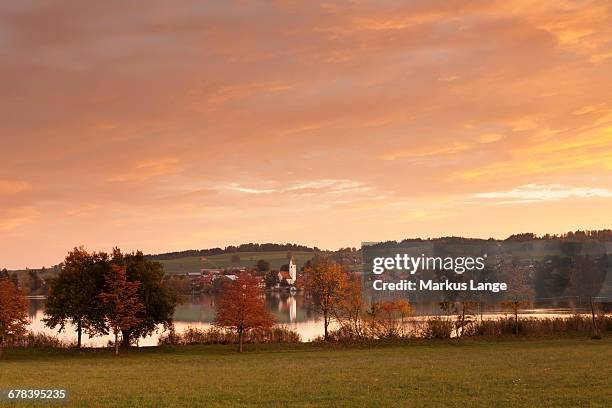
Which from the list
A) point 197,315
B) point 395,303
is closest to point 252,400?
point 395,303

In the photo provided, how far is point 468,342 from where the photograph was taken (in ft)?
190

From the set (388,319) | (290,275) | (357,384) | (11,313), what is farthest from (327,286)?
(290,275)

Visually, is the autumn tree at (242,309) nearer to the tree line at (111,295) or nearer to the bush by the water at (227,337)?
the bush by the water at (227,337)

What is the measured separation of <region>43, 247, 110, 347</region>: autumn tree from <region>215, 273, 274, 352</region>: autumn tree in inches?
Result: 453

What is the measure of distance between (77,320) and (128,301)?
21.9ft

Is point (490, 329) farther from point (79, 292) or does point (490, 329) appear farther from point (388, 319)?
point (79, 292)

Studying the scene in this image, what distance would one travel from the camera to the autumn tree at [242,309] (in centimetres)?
5750

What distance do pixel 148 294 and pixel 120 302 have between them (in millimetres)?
4568

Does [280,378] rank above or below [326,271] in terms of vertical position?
below

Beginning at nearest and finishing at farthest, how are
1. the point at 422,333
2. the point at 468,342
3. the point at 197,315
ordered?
the point at 468,342 < the point at 422,333 < the point at 197,315

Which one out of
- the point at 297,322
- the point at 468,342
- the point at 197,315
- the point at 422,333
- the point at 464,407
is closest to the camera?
the point at 464,407

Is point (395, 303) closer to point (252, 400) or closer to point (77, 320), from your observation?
point (77, 320)

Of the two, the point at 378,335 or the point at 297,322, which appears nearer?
the point at 378,335

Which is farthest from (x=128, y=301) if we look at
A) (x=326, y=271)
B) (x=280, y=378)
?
(x=280, y=378)
